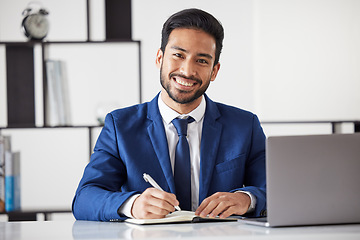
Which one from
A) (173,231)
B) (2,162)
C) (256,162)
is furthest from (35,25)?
(173,231)

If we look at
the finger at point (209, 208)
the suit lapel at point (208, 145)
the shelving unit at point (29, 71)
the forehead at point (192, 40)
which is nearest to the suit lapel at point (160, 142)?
the suit lapel at point (208, 145)

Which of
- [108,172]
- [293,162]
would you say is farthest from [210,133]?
[293,162]

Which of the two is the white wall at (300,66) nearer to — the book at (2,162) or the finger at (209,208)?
the book at (2,162)

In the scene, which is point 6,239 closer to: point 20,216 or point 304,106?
point 20,216

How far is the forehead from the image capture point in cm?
223

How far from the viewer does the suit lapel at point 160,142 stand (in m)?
2.11

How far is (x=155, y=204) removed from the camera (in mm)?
1683

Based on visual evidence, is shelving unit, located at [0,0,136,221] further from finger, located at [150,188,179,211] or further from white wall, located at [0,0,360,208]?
finger, located at [150,188,179,211]

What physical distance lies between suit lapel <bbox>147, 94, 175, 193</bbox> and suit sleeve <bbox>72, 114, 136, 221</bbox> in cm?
15

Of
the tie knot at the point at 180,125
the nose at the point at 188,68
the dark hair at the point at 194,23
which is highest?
the dark hair at the point at 194,23

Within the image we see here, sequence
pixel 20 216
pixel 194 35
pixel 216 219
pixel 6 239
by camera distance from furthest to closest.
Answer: pixel 20 216
pixel 194 35
pixel 216 219
pixel 6 239

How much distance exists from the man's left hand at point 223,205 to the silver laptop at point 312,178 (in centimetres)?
29

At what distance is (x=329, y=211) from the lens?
4.86 ft

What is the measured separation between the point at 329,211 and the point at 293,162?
0.55ft
